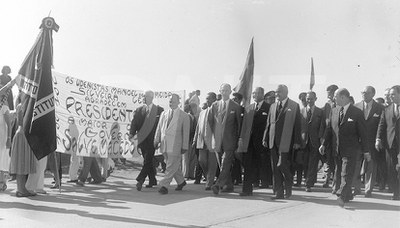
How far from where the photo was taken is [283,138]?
8430mm

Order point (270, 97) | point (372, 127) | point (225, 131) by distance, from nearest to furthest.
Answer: point (225, 131) < point (372, 127) < point (270, 97)

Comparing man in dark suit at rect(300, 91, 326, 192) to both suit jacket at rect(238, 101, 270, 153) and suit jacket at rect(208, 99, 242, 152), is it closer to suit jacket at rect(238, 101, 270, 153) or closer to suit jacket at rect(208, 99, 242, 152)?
suit jacket at rect(238, 101, 270, 153)

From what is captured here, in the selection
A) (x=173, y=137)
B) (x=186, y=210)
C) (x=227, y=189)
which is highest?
(x=173, y=137)

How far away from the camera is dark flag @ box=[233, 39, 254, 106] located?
11.6 m

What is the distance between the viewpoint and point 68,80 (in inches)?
425

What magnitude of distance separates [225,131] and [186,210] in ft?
7.92

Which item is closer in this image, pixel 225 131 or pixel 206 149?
pixel 225 131

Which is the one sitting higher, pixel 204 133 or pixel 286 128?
pixel 286 128

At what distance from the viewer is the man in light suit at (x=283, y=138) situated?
8391mm

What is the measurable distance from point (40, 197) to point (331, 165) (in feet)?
19.3

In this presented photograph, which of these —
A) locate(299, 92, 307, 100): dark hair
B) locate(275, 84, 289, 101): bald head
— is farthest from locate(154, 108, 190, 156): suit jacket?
locate(299, 92, 307, 100): dark hair

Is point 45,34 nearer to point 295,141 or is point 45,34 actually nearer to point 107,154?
point 107,154

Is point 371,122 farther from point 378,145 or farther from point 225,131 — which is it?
point 225,131

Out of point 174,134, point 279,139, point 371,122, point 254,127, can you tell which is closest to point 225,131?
point 254,127
